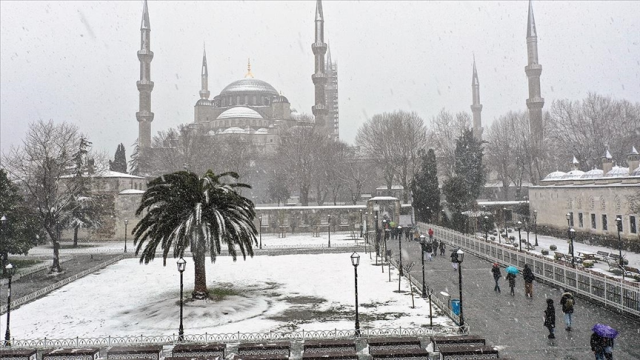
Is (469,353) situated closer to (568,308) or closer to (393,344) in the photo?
(393,344)

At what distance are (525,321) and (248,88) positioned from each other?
77.5 m

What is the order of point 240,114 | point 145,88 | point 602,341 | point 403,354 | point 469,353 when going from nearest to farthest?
1. point 602,341
2. point 469,353
3. point 403,354
4. point 145,88
5. point 240,114

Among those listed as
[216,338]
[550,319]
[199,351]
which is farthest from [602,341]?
[216,338]

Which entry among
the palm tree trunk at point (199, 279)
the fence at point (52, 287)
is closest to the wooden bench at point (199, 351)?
the palm tree trunk at point (199, 279)

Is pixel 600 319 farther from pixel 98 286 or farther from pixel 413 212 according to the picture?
pixel 413 212

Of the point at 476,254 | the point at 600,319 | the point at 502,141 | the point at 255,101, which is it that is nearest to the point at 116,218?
the point at 476,254

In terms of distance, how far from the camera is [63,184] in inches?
1302

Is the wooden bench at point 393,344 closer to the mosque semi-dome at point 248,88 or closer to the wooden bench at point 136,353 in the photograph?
the wooden bench at point 136,353

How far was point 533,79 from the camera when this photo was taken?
59656 mm

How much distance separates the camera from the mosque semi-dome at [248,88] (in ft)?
278

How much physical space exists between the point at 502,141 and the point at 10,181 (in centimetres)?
4611

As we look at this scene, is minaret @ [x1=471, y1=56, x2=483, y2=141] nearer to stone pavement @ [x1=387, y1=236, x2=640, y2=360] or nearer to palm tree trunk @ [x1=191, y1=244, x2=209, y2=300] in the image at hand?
stone pavement @ [x1=387, y1=236, x2=640, y2=360]

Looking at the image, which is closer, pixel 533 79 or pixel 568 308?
pixel 568 308

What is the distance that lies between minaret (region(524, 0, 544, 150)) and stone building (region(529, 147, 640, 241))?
17955 mm
